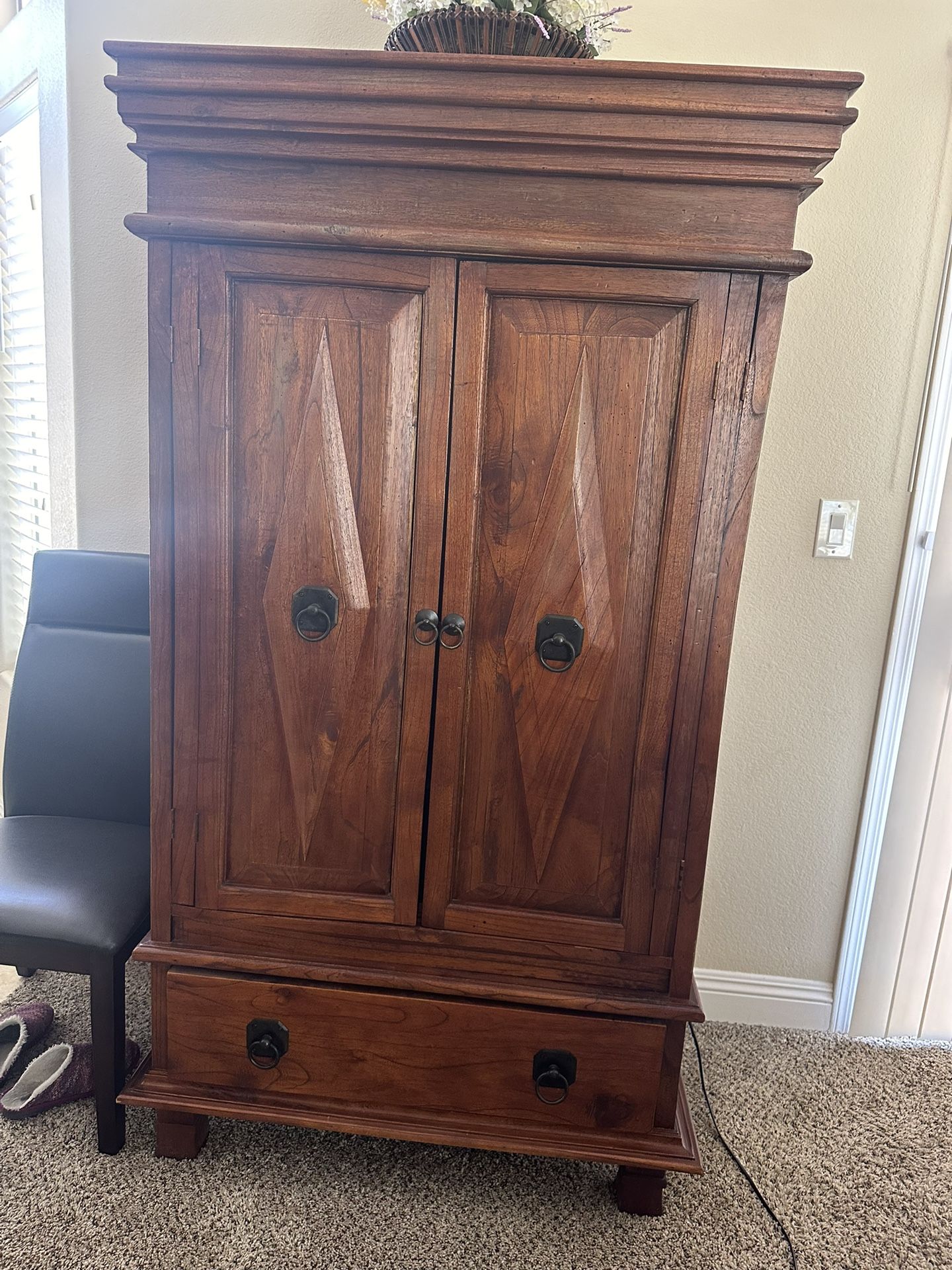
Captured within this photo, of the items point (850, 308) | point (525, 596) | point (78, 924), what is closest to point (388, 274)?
point (525, 596)

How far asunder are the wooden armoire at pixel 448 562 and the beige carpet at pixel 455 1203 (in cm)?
9

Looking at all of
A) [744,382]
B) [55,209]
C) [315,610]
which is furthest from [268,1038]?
[55,209]

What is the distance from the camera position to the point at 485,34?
1.21 meters

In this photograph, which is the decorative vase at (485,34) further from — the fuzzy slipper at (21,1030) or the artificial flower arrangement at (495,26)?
the fuzzy slipper at (21,1030)

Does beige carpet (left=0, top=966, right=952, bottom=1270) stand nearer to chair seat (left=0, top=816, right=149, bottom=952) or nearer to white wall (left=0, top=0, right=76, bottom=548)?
chair seat (left=0, top=816, right=149, bottom=952)

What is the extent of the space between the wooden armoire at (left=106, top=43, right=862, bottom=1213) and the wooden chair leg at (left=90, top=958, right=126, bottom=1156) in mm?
47

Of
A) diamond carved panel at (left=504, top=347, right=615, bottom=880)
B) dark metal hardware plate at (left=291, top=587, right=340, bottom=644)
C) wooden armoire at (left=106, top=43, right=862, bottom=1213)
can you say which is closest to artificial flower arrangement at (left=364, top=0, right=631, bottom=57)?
wooden armoire at (left=106, top=43, right=862, bottom=1213)

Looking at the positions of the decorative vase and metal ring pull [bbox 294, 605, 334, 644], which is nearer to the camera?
the decorative vase

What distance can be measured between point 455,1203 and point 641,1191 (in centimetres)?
33

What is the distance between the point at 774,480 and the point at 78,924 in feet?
5.24

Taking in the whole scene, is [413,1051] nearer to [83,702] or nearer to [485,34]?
[83,702]

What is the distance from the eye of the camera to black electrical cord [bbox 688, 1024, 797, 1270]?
4.71 feet

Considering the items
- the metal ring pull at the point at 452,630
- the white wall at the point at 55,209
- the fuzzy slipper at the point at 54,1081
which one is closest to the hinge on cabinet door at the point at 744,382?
the metal ring pull at the point at 452,630

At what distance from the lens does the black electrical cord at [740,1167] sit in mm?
1436
